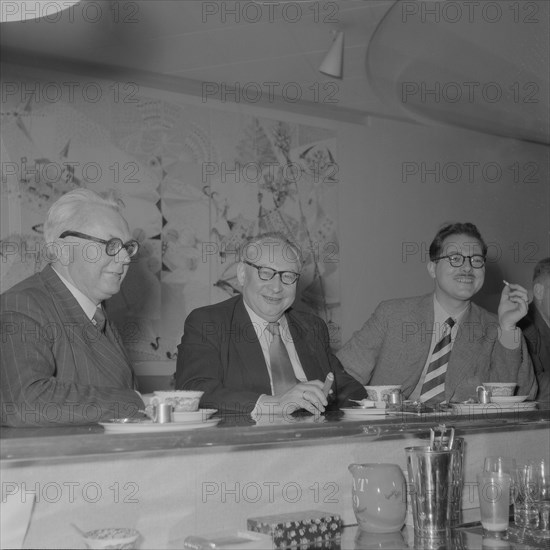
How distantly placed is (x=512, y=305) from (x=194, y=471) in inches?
57.3

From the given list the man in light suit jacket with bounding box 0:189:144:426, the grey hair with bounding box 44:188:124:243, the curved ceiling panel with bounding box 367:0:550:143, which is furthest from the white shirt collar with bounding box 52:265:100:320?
the curved ceiling panel with bounding box 367:0:550:143

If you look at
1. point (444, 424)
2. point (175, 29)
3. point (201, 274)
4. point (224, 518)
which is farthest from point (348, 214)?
point (224, 518)

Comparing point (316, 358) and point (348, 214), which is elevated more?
point (348, 214)

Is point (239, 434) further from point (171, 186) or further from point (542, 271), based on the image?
point (171, 186)

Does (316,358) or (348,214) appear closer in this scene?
(316,358)

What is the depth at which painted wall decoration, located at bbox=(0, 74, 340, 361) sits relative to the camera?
3.64 metres

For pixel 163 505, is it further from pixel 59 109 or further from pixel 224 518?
pixel 59 109

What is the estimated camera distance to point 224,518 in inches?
55.3

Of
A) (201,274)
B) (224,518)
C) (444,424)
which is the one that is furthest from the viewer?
(201,274)

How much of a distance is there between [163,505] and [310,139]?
3.48 meters

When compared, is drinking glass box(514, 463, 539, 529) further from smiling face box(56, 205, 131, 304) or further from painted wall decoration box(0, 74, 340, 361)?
→ painted wall decoration box(0, 74, 340, 361)

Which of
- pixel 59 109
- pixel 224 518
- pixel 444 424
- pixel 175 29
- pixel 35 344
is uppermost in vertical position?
pixel 175 29

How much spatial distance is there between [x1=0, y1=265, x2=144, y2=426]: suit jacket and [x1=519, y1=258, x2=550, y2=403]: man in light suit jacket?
1.56m

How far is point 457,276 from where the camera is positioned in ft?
9.09
